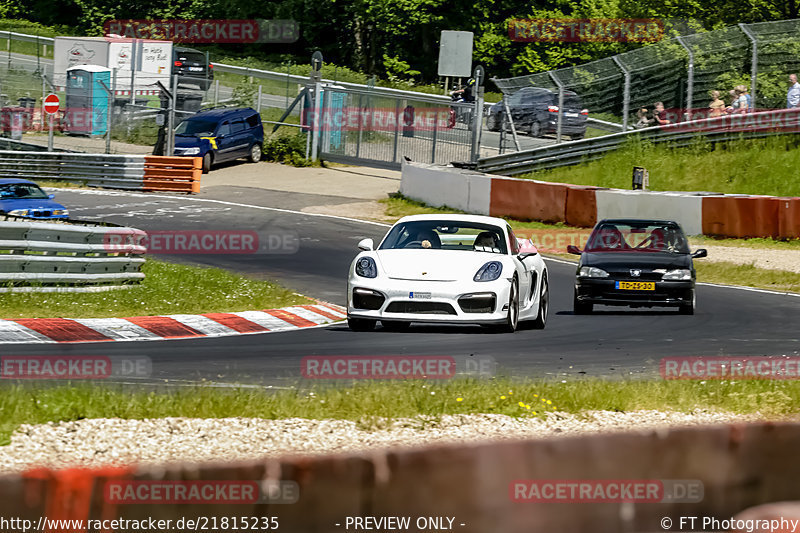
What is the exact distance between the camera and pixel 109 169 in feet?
106

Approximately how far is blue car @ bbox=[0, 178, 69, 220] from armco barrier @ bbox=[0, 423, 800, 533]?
19.7 metres

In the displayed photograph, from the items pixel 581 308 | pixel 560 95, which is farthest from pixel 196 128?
pixel 581 308

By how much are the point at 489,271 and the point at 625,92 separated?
1710 cm

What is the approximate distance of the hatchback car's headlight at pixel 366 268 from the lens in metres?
12.5

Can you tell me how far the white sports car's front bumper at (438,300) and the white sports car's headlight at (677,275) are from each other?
11.6 ft

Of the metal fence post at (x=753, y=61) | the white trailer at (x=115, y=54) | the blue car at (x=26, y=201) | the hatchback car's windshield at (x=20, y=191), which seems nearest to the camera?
the blue car at (x=26, y=201)

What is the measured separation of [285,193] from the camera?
103 ft

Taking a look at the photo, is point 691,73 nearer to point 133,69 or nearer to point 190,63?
point 133,69

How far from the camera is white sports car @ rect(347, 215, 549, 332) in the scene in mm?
12188
